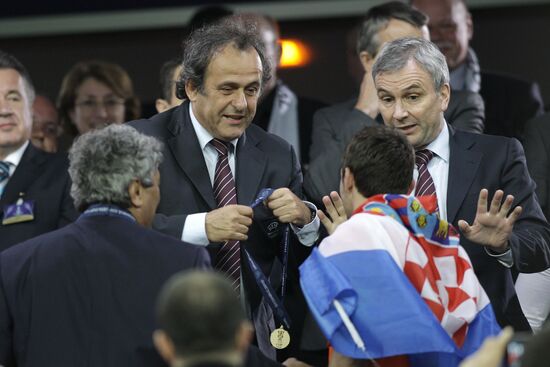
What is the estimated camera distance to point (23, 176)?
6508mm

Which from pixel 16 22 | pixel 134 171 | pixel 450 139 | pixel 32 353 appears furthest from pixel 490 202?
pixel 16 22

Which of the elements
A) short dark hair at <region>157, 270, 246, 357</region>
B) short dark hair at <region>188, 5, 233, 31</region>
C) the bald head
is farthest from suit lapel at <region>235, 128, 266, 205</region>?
short dark hair at <region>188, 5, 233, 31</region>

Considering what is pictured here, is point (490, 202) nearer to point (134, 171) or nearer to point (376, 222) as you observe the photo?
point (376, 222)

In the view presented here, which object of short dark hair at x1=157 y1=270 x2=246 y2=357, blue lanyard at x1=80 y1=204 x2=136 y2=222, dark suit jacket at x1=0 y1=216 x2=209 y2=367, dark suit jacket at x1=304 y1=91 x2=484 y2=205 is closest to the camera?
short dark hair at x1=157 y1=270 x2=246 y2=357

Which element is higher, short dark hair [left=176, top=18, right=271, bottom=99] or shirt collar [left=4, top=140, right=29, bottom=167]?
short dark hair [left=176, top=18, right=271, bottom=99]

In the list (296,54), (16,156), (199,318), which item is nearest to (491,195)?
(16,156)

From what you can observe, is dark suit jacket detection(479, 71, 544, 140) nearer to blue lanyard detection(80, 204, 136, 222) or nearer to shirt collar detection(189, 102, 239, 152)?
shirt collar detection(189, 102, 239, 152)

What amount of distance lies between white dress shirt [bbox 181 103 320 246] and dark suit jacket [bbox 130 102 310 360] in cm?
3

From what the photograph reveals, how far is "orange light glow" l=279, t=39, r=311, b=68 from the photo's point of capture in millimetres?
8883

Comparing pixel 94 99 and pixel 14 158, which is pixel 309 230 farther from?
pixel 94 99

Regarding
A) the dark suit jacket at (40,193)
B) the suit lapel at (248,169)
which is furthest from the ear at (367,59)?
the dark suit jacket at (40,193)

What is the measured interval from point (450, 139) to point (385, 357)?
4.43 ft

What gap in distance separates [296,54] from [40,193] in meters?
2.88

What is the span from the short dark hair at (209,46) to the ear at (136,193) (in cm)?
98
